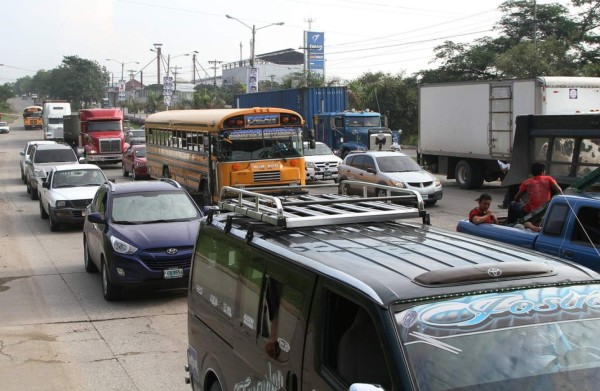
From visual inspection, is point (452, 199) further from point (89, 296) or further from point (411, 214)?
point (411, 214)

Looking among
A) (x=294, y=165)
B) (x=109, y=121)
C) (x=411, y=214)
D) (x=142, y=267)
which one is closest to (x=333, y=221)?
(x=411, y=214)

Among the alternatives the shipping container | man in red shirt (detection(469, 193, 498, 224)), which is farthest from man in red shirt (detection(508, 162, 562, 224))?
the shipping container

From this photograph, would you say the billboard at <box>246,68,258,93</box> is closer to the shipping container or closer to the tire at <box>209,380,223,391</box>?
the shipping container

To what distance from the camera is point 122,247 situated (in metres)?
11.9

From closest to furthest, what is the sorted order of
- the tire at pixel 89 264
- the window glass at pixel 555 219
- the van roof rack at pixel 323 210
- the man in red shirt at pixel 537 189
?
the van roof rack at pixel 323 210
the window glass at pixel 555 219
the man in red shirt at pixel 537 189
the tire at pixel 89 264

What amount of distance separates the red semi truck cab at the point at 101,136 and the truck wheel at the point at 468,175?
67.6 feet

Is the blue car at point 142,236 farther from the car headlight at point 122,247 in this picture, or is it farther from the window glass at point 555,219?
the window glass at point 555,219

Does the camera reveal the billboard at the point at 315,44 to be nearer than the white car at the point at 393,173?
No

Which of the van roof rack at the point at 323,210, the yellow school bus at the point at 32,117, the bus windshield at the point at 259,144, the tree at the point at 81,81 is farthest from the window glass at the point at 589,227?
the tree at the point at 81,81

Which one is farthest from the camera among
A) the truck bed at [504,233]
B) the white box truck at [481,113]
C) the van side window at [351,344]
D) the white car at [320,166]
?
the white car at [320,166]

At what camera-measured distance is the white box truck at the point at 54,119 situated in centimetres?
6512

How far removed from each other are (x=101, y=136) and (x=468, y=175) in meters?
22.0

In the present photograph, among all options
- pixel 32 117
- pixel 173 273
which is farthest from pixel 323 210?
pixel 32 117

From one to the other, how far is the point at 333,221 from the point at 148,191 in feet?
28.7
